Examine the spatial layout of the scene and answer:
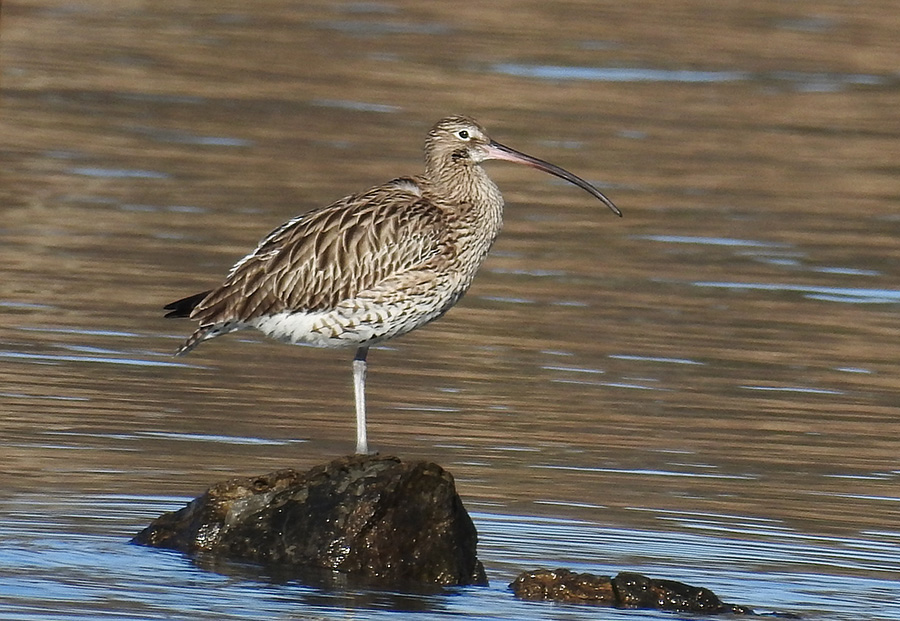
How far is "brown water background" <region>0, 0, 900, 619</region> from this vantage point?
1156 centimetres

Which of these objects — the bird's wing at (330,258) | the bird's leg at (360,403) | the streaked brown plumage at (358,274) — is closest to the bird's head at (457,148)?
the streaked brown plumage at (358,274)

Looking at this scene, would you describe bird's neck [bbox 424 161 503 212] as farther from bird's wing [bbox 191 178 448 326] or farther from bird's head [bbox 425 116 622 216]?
bird's wing [bbox 191 178 448 326]

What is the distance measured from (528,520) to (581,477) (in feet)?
2.94

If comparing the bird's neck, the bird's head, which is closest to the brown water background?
the bird's neck

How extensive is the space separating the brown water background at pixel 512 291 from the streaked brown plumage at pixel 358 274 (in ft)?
3.51

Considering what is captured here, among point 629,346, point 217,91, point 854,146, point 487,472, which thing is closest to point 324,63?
point 217,91

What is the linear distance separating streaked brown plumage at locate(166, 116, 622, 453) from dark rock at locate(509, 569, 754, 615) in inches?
58.4

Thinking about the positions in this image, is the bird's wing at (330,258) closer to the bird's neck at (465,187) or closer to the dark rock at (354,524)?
the bird's neck at (465,187)

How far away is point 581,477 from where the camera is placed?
12.4 m

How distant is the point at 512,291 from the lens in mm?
17406

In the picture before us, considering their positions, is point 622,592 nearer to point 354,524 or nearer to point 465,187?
point 354,524

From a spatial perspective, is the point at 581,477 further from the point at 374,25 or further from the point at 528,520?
the point at 374,25

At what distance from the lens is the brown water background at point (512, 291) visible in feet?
37.9

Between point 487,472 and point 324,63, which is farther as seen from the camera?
point 324,63
